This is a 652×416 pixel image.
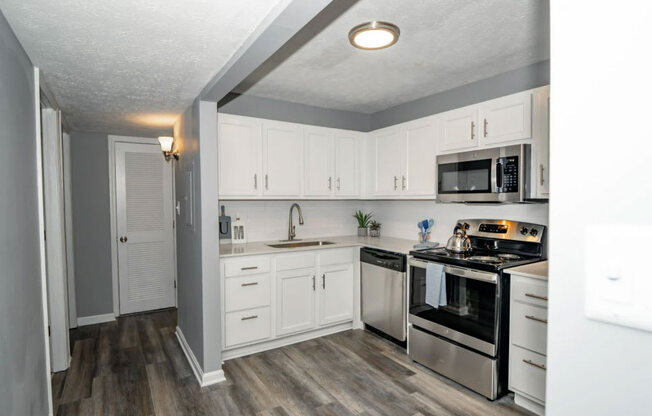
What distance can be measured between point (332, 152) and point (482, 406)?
261cm

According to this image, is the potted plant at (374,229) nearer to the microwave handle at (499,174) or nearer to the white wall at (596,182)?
the microwave handle at (499,174)

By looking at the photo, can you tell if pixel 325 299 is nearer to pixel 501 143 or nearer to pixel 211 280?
pixel 211 280

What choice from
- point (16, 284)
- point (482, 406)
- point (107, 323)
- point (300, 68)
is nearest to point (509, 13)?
point (300, 68)

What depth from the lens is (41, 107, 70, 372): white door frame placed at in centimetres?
295

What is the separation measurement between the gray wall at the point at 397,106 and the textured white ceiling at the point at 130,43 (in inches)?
31.4

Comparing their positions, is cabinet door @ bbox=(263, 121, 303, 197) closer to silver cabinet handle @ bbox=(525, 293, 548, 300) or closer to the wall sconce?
the wall sconce

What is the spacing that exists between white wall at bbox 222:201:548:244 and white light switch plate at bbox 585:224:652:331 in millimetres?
2658

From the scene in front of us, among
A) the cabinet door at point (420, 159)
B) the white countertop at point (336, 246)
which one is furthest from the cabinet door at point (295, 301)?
the cabinet door at point (420, 159)

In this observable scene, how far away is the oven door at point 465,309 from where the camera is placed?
2.46 metres

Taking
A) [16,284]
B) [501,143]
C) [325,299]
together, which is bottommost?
[325,299]

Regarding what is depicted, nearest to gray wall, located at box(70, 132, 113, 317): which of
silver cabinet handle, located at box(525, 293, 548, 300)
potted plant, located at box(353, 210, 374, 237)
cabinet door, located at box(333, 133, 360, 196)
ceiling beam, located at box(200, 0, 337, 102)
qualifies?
ceiling beam, located at box(200, 0, 337, 102)

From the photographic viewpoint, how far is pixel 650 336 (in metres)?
0.55

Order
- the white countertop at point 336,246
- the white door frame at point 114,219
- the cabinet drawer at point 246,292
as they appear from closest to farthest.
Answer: the cabinet drawer at point 246,292
the white countertop at point 336,246
the white door frame at point 114,219

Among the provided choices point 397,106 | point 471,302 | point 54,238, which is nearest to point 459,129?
point 397,106
